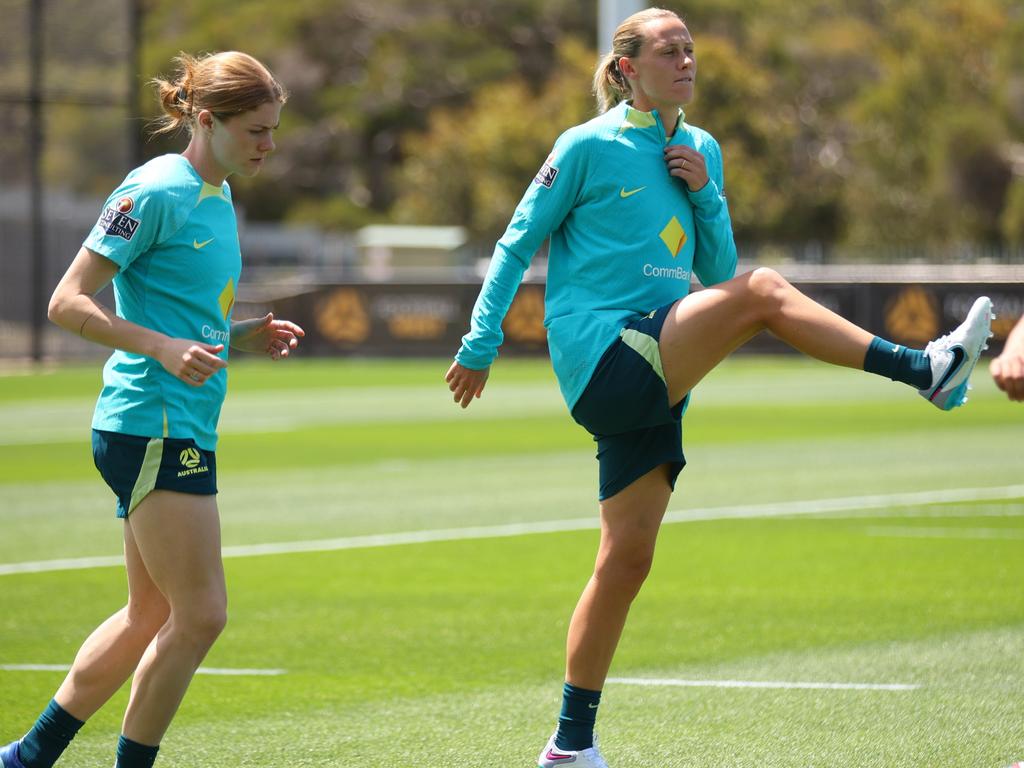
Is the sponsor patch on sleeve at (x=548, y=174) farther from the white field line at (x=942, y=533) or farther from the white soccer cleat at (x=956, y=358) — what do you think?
the white field line at (x=942, y=533)

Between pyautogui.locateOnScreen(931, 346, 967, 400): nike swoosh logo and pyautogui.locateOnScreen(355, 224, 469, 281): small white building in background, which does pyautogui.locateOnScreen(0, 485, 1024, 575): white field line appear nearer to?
pyautogui.locateOnScreen(931, 346, 967, 400): nike swoosh logo

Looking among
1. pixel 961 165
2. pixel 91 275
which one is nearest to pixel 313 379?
pixel 91 275

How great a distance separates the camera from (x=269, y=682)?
7254mm

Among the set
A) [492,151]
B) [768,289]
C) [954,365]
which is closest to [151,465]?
[768,289]

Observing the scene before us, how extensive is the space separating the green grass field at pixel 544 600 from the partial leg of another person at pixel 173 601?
2.68ft

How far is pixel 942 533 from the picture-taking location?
460 inches

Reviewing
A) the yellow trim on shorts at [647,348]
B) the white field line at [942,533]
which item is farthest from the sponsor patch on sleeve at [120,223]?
the white field line at [942,533]

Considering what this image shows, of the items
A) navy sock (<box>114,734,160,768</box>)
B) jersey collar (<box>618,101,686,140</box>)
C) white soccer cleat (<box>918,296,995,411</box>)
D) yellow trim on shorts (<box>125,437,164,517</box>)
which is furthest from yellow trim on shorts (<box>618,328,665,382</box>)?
navy sock (<box>114,734,160,768</box>)

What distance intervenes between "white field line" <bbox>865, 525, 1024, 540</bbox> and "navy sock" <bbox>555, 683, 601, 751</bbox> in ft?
20.5

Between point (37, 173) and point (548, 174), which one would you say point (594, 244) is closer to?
point (548, 174)

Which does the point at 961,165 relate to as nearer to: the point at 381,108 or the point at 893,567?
the point at 381,108

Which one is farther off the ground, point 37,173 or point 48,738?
point 48,738

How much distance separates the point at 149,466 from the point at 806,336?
1934mm

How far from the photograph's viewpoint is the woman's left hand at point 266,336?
5.73m
